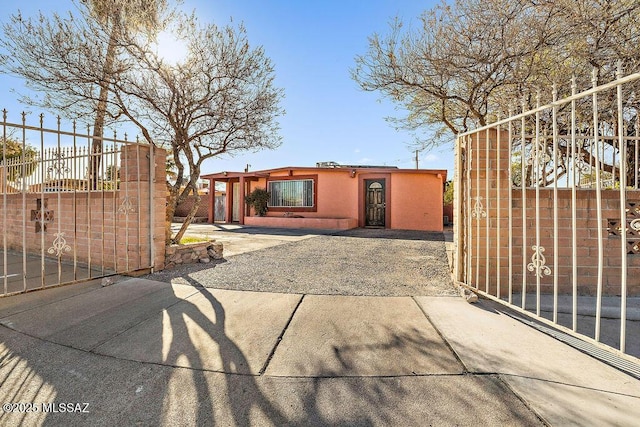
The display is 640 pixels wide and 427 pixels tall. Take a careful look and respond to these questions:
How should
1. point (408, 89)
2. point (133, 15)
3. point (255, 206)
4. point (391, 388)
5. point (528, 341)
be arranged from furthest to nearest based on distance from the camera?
point (255, 206)
point (408, 89)
point (133, 15)
point (528, 341)
point (391, 388)

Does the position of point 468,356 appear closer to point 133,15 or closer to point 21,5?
point 133,15

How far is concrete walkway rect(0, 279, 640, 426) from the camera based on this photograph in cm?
159

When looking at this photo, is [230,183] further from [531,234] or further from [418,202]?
[531,234]

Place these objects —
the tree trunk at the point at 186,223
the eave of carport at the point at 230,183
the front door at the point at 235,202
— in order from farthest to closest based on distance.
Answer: the front door at the point at 235,202 → the eave of carport at the point at 230,183 → the tree trunk at the point at 186,223

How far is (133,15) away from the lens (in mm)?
5602

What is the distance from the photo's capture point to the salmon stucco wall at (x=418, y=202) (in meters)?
13.9

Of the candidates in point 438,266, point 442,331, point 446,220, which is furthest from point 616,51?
point 446,220

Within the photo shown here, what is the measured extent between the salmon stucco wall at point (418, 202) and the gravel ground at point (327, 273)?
7625mm

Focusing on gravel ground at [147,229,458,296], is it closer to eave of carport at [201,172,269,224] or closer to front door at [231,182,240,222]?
eave of carport at [201,172,269,224]

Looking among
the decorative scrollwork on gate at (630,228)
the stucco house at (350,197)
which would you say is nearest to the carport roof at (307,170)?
the stucco house at (350,197)

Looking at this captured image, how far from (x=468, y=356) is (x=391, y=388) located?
0.78 meters

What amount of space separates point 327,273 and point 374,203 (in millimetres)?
10647

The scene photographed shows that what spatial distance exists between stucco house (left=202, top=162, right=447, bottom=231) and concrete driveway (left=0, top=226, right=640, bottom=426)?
412 inches

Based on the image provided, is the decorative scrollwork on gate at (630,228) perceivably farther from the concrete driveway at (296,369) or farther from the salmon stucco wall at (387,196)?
the salmon stucco wall at (387,196)
